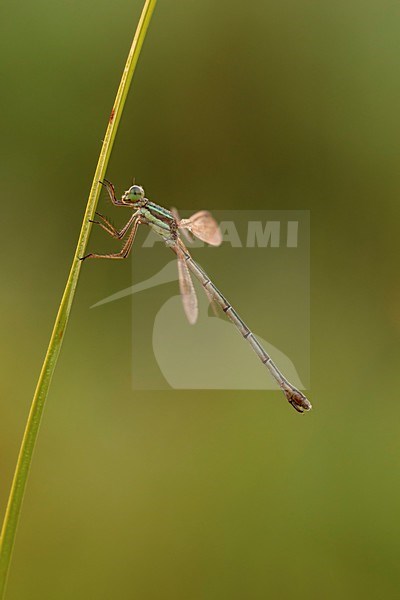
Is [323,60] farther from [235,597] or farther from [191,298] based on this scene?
[235,597]

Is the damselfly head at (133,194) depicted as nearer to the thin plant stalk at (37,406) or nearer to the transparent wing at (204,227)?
the transparent wing at (204,227)

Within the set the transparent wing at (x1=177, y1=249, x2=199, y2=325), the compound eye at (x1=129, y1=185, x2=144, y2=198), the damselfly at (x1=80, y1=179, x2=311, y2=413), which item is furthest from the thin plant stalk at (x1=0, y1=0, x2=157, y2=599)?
the transparent wing at (x1=177, y1=249, x2=199, y2=325)

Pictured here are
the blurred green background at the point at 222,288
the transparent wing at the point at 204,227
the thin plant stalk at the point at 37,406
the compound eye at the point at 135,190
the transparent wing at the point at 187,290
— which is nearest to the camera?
the thin plant stalk at the point at 37,406

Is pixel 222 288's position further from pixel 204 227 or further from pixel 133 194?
pixel 133 194

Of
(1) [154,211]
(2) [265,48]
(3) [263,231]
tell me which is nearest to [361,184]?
(3) [263,231]

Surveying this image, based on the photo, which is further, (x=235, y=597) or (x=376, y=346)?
(x=376, y=346)

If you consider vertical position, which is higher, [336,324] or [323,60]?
[323,60]

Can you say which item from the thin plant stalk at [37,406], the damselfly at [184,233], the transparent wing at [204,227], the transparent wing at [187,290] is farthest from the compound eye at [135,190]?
the thin plant stalk at [37,406]

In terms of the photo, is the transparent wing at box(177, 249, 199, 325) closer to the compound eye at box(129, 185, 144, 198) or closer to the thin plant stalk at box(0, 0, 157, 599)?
the compound eye at box(129, 185, 144, 198)
